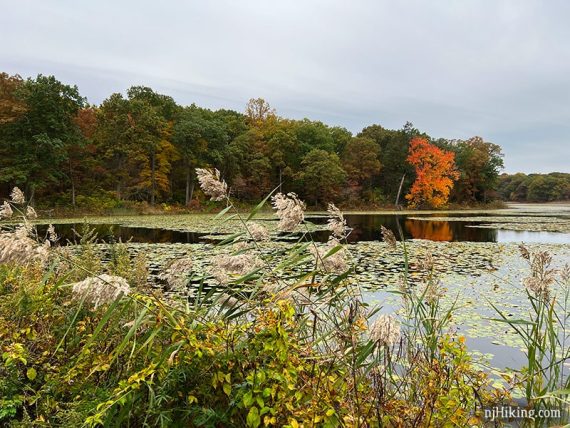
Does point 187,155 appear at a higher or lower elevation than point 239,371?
higher

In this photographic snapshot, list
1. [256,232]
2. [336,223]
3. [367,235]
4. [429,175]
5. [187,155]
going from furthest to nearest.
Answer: [429,175] < [187,155] < [367,235] < [336,223] < [256,232]

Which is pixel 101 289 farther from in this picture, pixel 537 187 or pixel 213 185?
pixel 537 187

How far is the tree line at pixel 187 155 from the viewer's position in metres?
34.2

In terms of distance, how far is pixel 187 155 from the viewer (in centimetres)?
4253

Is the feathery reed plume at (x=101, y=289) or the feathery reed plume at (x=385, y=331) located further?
the feathery reed plume at (x=101, y=289)

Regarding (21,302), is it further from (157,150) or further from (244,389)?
(157,150)

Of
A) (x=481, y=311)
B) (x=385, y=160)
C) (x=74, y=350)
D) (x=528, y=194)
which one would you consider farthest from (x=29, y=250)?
(x=528, y=194)

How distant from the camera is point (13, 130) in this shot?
1332 inches

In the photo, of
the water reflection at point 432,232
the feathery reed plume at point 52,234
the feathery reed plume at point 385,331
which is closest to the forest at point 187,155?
the water reflection at point 432,232

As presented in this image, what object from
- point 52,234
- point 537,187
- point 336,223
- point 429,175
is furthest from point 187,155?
point 537,187

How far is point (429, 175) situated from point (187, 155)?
99.4ft

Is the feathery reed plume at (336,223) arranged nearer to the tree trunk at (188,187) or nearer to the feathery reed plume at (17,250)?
the feathery reed plume at (17,250)

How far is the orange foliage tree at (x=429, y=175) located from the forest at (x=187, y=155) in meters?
0.14

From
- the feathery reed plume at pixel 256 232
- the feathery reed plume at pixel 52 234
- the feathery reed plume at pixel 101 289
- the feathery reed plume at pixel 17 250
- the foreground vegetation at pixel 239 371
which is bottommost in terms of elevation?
the foreground vegetation at pixel 239 371
